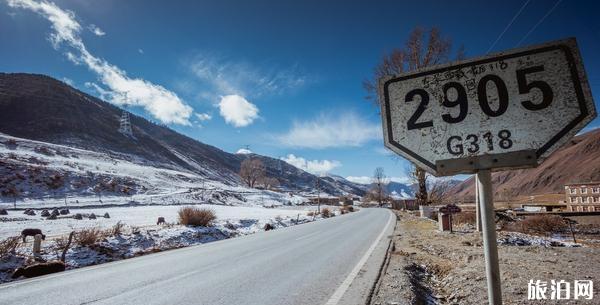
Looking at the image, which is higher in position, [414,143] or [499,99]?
[499,99]

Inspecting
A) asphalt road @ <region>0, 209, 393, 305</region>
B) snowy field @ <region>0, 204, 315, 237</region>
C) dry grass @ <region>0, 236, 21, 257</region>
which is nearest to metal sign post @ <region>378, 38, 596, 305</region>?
asphalt road @ <region>0, 209, 393, 305</region>

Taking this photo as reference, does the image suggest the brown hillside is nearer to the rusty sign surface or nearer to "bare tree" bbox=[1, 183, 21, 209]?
"bare tree" bbox=[1, 183, 21, 209]

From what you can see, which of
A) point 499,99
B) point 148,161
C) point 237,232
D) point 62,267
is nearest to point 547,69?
point 499,99

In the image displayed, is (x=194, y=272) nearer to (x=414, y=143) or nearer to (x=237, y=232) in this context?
(x=414, y=143)

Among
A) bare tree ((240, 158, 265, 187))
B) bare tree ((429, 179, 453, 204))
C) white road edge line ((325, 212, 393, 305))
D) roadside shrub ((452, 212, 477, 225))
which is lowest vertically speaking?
white road edge line ((325, 212, 393, 305))

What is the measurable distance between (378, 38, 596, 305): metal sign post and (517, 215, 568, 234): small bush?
20.9 metres

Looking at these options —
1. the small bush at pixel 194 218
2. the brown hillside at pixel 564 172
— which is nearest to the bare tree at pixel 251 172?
the brown hillside at pixel 564 172

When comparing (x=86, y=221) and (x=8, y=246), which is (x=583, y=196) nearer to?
(x=86, y=221)

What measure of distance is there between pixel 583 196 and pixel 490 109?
213 ft

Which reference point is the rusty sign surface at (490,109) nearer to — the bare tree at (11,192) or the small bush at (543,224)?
the small bush at (543,224)

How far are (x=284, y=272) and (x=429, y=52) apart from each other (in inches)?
612

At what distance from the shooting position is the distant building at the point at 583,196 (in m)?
46.5

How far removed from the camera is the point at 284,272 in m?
7.32

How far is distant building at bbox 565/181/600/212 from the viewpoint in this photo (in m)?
46.5
